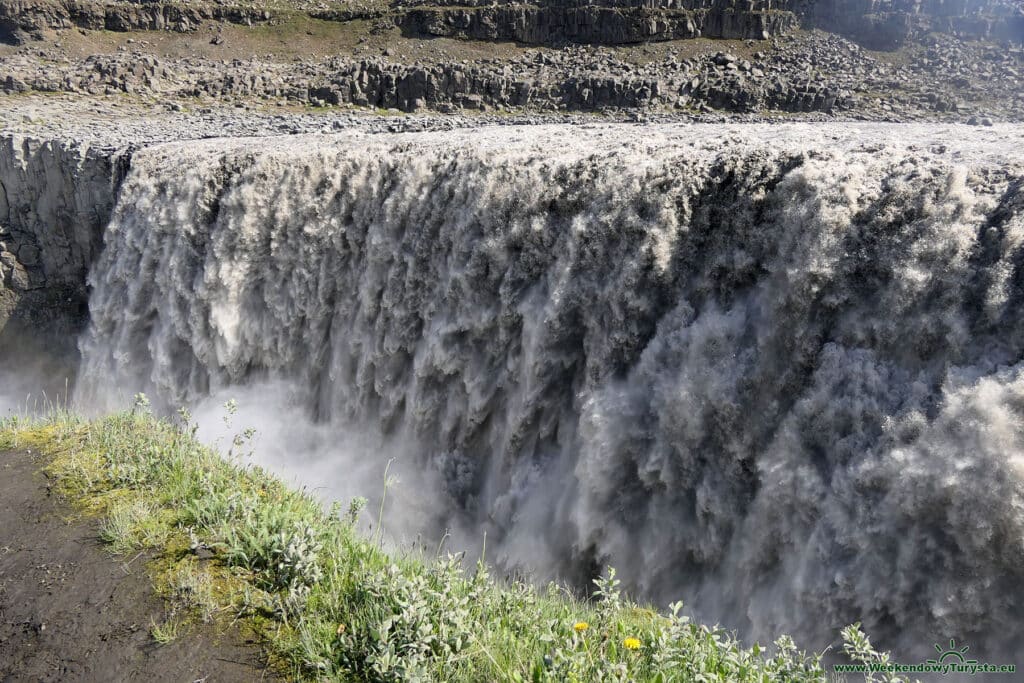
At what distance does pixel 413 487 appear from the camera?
9.73 metres

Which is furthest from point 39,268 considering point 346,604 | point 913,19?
point 913,19

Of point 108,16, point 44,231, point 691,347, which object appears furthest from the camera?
point 108,16

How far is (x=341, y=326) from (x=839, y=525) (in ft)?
26.7

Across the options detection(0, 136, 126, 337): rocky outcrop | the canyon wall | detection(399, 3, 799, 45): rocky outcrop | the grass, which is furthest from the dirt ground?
detection(399, 3, 799, 45): rocky outcrop

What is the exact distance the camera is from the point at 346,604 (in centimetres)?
434

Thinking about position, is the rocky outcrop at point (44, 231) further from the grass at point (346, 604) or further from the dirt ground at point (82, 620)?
the dirt ground at point (82, 620)

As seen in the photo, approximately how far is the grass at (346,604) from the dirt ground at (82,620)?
0.12 metres

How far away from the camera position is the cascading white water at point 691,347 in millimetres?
5238

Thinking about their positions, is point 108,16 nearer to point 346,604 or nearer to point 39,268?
point 39,268

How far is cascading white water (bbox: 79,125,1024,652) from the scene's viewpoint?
17.2 feet

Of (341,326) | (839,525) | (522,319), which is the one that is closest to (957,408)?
(839,525)

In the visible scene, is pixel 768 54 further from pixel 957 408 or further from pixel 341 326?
pixel 957 408

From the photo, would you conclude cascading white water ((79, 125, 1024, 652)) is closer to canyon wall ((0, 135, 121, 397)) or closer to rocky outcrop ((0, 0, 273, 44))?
canyon wall ((0, 135, 121, 397))

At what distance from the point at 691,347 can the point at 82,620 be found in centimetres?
554
